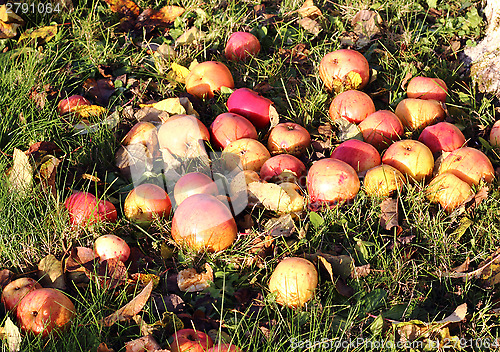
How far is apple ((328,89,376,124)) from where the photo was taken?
3.24 metres

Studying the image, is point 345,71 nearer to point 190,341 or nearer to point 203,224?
point 203,224

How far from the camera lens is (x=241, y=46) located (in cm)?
388

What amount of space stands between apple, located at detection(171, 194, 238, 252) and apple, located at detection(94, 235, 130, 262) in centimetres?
27

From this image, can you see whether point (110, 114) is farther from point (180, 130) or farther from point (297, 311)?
point (297, 311)

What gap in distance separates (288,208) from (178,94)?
1.43 meters

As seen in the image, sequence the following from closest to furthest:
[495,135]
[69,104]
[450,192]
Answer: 1. [450,192]
2. [495,135]
3. [69,104]

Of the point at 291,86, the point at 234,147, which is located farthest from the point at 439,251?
the point at 291,86

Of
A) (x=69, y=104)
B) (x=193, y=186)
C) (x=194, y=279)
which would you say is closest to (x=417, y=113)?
(x=193, y=186)

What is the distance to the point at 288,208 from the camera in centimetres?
272

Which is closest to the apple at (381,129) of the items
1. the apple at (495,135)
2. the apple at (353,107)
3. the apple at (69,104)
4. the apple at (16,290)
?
the apple at (353,107)

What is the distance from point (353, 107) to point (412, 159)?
0.62 meters

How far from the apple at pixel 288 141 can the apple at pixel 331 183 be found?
334 millimetres

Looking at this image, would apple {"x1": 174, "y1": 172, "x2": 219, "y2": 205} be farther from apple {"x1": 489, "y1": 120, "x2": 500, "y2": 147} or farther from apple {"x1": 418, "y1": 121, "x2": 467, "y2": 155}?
apple {"x1": 489, "y1": 120, "x2": 500, "y2": 147}

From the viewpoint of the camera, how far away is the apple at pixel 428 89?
136 inches
